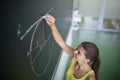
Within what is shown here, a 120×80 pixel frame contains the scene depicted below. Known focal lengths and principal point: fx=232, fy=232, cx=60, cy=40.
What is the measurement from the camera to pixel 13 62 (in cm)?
114

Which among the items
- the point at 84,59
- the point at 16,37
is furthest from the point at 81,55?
the point at 16,37

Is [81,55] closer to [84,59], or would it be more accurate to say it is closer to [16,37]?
[84,59]

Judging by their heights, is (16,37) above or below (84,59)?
above

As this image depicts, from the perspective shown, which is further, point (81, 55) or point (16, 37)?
point (81, 55)

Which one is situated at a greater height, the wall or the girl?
the wall

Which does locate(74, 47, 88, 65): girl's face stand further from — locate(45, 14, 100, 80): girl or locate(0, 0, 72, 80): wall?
locate(0, 0, 72, 80): wall

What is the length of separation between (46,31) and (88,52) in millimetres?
368

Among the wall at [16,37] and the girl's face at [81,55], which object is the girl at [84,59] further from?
the wall at [16,37]

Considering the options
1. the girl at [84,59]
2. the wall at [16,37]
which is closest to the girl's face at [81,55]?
the girl at [84,59]

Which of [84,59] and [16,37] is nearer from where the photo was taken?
[16,37]

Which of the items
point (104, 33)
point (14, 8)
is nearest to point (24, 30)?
point (14, 8)

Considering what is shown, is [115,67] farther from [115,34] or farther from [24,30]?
[24,30]

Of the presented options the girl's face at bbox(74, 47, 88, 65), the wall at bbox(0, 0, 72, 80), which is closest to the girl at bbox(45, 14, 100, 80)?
the girl's face at bbox(74, 47, 88, 65)

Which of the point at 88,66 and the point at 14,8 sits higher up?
the point at 14,8
